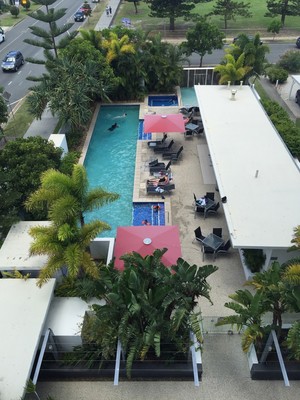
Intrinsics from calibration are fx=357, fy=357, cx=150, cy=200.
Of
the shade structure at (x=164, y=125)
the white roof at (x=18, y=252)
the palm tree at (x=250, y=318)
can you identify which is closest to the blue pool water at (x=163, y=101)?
the shade structure at (x=164, y=125)

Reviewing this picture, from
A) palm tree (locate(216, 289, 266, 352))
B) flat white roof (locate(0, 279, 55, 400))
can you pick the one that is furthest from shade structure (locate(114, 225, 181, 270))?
palm tree (locate(216, 289, 266, 352))

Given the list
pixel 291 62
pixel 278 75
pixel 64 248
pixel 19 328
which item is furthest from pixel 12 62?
pixel 19 328

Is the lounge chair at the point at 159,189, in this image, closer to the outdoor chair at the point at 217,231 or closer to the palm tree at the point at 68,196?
the outdoor chair at the point at 217,231

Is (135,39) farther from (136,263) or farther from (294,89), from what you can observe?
(136,263)

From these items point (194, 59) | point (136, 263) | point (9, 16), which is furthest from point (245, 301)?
point (9, 16)

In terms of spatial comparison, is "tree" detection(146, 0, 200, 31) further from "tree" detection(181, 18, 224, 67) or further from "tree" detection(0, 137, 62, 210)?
"tree" detection(0, 137, 62, 210)

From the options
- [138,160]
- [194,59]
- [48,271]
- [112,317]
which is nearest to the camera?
[112,317]
